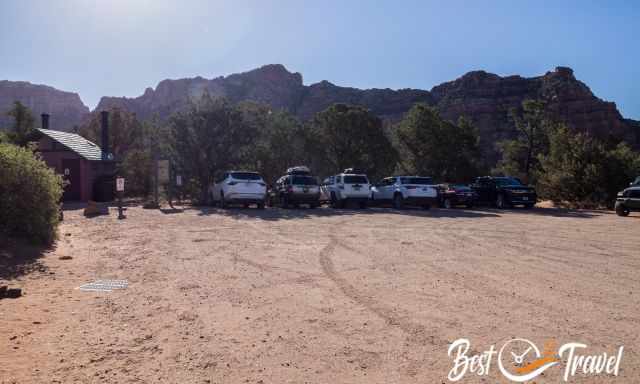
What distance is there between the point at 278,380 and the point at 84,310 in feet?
10.8

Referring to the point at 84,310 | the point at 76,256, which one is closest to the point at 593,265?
the point at 84,310

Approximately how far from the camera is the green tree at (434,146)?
3434 cm

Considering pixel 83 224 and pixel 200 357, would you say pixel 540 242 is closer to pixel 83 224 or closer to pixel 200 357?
pixel 200 357

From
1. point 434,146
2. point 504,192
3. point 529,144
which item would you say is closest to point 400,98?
point 529,144

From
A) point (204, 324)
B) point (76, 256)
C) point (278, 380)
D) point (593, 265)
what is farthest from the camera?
point (76, 256)

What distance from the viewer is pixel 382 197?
26000mm

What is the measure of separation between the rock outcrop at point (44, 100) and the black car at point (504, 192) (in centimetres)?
13440

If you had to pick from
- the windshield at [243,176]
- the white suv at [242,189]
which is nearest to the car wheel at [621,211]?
the white suv at [242,189]

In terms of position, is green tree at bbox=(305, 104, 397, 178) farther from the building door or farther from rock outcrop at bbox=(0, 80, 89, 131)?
rock outcrop at bbox=(0, 80, 89, 131)

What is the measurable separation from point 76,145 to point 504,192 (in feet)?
84.2

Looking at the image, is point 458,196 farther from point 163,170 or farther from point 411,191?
point 163,170

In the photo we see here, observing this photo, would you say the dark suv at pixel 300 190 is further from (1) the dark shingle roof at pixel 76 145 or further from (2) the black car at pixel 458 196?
(1) the dark shingle roof at pixel 76 145

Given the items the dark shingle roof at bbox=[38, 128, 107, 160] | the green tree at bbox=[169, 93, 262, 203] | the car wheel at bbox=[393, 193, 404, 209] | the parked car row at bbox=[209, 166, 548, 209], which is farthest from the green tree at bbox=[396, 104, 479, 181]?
the dark shingle roof at bbox=[38, 128, 107, 160]

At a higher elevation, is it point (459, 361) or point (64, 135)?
point (64, 135)
